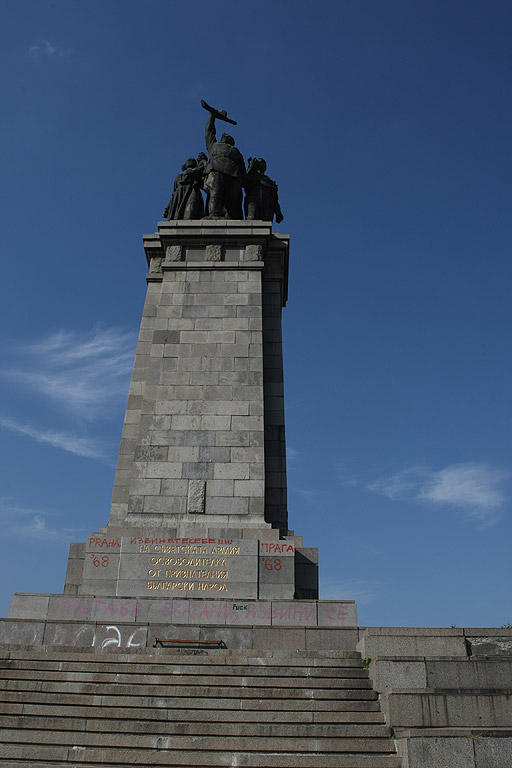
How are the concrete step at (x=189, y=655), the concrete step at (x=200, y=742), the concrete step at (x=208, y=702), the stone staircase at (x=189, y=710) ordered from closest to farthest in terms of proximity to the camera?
the stone staircase at (x=189, y=710), the concrete step at (x=200, y=742), the concrete step at (x=208, y=702), the concrete step at (x=189, y=655)

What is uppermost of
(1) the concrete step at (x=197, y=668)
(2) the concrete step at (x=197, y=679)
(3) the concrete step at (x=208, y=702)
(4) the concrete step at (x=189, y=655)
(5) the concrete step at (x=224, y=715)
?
(4) the concrete step at (x=189, y=655)

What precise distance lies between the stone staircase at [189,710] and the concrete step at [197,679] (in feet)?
0.06

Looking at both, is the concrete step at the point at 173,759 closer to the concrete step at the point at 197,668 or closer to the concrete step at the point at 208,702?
the concrete step at the point at 208,702

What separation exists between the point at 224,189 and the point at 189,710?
1644cm

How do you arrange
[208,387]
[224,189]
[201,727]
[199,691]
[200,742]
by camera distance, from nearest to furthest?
[200,742] < [201,727] < [199,691] < [208,387] < [224,189]

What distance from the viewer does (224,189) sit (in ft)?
76.5

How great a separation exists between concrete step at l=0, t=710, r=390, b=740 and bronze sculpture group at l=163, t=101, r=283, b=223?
15545 millimetres

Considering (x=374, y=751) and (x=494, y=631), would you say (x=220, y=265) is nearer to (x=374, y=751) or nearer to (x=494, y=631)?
(x=494, y=631)

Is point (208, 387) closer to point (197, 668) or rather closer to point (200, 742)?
point (197, 668)

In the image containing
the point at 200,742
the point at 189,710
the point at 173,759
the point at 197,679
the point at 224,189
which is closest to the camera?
the point at 173,759

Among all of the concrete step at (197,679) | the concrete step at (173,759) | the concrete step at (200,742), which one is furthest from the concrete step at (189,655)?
the concrete step at (173,759)

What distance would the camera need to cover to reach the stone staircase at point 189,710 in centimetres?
1093

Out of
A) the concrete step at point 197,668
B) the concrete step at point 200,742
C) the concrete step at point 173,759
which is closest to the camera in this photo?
the concrete step at point 173,759

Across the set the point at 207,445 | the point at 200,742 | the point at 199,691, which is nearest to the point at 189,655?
the point at 199,691
